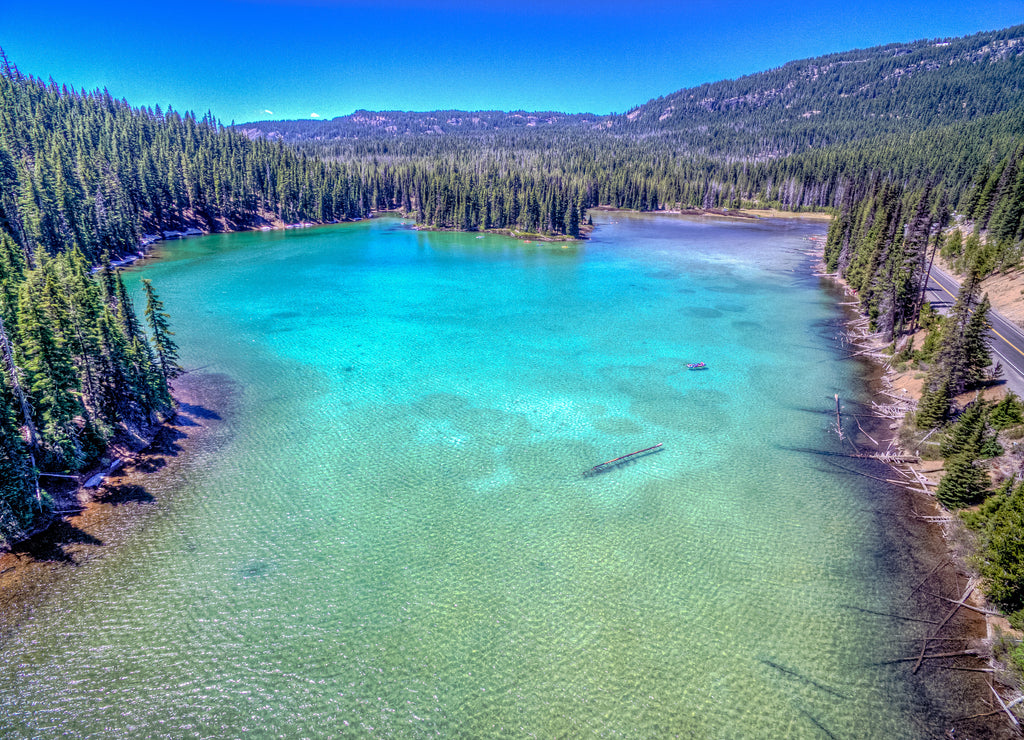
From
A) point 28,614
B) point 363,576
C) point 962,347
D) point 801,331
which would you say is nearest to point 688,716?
point 363,576

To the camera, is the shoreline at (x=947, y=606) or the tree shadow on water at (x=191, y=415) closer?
the shoreline at (x=947, y=606)

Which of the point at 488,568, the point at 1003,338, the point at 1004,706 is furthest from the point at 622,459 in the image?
the point at 1003,338

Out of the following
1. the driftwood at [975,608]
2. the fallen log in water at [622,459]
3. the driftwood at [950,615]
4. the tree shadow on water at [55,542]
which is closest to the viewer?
the driftwood at [950,615]

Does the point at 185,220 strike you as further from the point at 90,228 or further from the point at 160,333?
the point at 160,333

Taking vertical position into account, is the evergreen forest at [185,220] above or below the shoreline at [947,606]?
above

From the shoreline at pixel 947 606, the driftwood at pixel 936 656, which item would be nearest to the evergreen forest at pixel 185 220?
the shoreline at pixel 947 606

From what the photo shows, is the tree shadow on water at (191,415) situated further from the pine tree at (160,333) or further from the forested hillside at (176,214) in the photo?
the pine tree at (160,333)

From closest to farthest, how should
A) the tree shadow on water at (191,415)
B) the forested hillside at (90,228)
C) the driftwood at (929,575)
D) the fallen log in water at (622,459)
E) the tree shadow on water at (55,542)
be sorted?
the driftwood at (929,575) → the tree shadow on water at (55,542) → the forested hillside at (90,228) → the fallen log in water at (622,459) → the tree shadow on water at (191,415)

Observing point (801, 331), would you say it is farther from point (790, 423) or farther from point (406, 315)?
point (406, 315)
